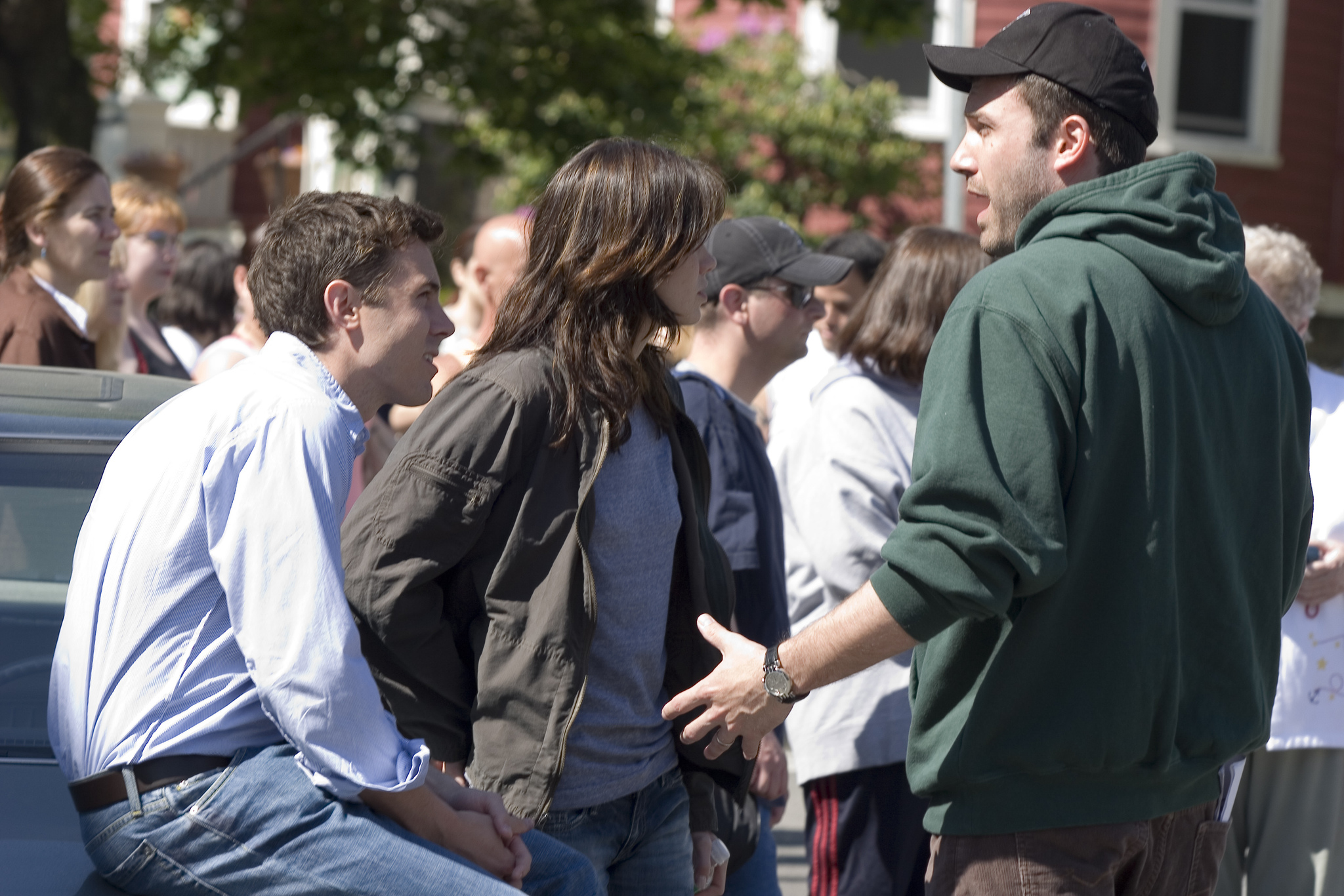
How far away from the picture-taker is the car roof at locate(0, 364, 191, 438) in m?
2.93

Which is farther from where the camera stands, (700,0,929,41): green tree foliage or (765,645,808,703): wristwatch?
(700,0,929,41): green tree foliage

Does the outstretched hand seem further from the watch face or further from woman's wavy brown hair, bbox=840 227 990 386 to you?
woman's wavy brown hair, bbox=840 227 990 386

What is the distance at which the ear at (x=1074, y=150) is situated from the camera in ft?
8.00

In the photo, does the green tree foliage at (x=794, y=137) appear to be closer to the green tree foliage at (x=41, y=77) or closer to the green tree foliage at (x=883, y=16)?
the green tree foliage at (x=883, y=16)

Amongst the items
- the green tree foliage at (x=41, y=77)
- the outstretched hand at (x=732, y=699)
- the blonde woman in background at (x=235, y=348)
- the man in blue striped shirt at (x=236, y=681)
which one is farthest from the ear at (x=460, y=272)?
the green tree foliage at (x=41, y=77)

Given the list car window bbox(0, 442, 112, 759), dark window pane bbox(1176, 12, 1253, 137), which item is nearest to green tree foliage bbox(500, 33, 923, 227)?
dark window pane bbox(1176, 12, 1253, 137)

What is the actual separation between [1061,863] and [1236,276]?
0.97 metres

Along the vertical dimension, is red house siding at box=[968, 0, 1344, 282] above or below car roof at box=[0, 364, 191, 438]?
below

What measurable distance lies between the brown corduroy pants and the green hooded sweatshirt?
3cm

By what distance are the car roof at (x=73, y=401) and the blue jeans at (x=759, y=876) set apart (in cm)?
168

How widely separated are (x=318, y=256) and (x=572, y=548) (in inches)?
25.3

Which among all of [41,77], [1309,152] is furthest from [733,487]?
[1309,152]

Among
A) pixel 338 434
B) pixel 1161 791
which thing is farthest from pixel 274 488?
pixel 1161 791

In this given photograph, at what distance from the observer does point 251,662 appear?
2076 mm
